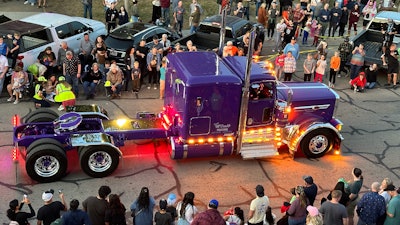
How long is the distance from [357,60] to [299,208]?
9.97 meters

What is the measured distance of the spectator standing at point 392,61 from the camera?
57.8ft

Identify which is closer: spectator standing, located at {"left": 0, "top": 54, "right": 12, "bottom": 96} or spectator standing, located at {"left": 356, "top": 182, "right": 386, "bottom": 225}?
spectator standing, located at {"left": 356, "top": 182, "right": 386, "bottom": 225}

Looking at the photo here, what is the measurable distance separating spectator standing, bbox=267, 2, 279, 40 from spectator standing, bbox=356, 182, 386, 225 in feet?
43.5

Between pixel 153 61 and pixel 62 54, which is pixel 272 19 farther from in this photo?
pixel 62 54

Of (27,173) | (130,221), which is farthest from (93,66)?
(130,221)

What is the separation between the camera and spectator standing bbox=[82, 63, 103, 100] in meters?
15.7

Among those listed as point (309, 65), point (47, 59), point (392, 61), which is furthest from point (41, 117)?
point (392, 61)

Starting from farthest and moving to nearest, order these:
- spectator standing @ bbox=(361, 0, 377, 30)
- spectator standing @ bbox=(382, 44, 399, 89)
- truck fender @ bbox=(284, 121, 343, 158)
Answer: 1. spectator standing @ bbox=(361, 0, 377, 30)
2. spectator standing @ bbox=(382, 44, 399, 89)
3. truck fender @ bbox=(284, 121, 343, 158)

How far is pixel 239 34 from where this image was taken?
747 inches

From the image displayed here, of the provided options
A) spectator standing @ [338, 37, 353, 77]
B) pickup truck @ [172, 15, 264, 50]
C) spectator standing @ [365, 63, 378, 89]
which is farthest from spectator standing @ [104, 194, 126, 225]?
spectator standing @ [338, 37, 353, 77]

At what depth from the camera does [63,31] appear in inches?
673

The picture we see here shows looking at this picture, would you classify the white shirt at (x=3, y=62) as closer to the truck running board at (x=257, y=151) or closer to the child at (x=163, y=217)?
the truck running board at (x=257, y=151)

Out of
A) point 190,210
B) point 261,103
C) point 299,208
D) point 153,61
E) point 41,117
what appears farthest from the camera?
point 153,61

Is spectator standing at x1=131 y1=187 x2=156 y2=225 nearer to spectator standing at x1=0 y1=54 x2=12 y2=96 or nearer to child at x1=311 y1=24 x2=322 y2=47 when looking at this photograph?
spectator standing at x1=0 y1=54 x2=12 y2=96
